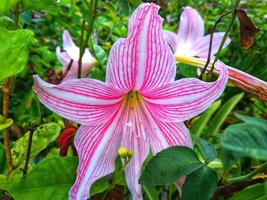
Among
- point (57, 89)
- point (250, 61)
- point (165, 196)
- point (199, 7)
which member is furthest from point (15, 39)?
point (199, 7)

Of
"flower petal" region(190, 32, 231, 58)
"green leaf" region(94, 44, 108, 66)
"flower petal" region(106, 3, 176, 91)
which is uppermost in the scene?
"flower petal" region(106, 3, 176, 91)

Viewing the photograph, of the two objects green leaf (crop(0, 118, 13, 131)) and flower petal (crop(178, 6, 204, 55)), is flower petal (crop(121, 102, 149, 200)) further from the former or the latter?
flower petal (crop(178, 6, 204, 55))

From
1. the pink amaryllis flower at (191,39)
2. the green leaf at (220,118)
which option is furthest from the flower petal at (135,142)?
the green leaf at (220,118)

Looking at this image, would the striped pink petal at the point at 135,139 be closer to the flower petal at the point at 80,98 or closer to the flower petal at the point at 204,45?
the flower petal at the point at 80,98

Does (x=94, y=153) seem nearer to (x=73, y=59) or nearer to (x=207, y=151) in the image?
(x=207, y=151)

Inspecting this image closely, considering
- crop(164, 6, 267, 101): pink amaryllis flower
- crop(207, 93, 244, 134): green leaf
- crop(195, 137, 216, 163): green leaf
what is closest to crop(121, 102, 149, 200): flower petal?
crop(195, 137, 216, 163): green leaf

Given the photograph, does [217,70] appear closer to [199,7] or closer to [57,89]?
[57,89]
